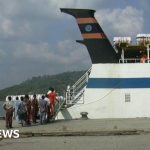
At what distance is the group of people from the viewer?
2061 centimetres

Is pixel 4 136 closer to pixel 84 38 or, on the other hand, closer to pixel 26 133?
pixel 26 133

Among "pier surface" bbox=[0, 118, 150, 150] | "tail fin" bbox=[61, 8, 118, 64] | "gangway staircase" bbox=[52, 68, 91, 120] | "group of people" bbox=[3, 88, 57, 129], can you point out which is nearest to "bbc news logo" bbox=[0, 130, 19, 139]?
"pier surface" bbox=[0, 118, 150, 150]

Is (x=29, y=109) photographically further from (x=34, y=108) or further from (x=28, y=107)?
(x=34, y=108)

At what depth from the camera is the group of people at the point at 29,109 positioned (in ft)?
67.6

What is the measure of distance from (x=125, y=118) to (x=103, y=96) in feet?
5.07

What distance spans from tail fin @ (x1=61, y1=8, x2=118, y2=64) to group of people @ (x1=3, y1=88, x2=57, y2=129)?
3009 millimetres

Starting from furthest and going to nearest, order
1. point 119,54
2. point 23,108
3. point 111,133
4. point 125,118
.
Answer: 1. point 119,54
2. point 125,118
3. point 23,108
4. point 111,133

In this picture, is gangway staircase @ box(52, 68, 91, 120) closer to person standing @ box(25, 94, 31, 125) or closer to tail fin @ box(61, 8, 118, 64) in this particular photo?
tail fin @ box(61, 8, 118, 64)

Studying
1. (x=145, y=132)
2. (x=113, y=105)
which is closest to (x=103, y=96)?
(x=113, y=105)

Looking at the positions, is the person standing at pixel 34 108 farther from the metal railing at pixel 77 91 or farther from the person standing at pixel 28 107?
the metal railing at pixel 77 91

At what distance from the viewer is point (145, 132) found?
17.0 m

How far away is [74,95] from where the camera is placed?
82.3 ft

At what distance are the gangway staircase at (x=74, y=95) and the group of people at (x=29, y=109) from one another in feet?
3.07

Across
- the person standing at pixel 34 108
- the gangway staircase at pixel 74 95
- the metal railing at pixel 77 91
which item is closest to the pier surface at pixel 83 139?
the person standing at pixel 34 108
